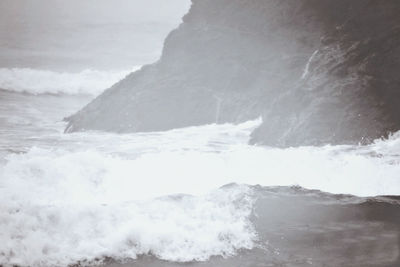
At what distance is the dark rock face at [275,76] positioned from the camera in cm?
900

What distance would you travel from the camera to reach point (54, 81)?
1930 cm

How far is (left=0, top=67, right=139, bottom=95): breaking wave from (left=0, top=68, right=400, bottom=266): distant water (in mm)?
6240

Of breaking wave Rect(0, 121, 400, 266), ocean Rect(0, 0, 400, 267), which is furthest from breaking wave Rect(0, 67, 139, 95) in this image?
breaking wave Rect(0, 121, 400, 266)

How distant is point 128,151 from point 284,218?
175 inches

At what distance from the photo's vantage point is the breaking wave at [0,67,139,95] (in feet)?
58.1

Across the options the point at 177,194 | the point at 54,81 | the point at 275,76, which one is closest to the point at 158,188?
the point at 177,194

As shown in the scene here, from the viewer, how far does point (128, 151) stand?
9477 millimetres

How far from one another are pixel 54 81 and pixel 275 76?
1151 cm

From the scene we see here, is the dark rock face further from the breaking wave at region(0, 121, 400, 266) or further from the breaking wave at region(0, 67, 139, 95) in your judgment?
the breaking wave at region(0, 67, 139, 95)

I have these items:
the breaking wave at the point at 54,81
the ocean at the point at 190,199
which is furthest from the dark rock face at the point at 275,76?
the breaking wave at the point at 54,81

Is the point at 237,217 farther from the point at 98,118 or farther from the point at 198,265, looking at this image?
the point at 98,118

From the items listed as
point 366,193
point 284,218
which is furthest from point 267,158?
point 284,218

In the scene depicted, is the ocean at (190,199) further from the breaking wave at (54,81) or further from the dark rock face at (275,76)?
the breaking wave at (54,81)

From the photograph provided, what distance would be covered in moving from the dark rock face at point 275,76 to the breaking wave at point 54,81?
20.8 ft
